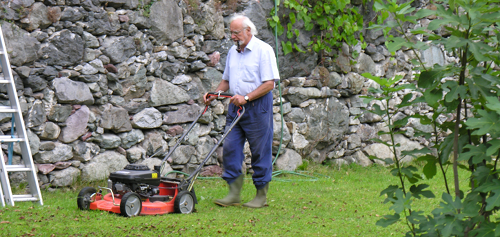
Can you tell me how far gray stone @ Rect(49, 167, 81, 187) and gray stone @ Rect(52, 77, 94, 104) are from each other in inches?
27.1

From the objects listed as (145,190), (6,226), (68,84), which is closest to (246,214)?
(145,190)

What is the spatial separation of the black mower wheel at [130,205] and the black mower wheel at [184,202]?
12.9 inches

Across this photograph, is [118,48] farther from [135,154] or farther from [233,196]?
[233,196]

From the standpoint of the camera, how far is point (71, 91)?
520 cm

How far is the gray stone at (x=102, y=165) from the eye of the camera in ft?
17.6

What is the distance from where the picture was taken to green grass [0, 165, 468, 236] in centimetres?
368

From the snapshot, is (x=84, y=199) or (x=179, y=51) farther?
(x=179, y=51)

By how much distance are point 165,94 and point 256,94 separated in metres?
1.60

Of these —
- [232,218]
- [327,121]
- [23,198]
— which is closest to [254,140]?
[232,218]

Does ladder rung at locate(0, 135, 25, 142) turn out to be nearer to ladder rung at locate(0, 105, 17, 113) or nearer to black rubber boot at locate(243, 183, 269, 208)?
ladder rung at locate(0, 105, 17, 113)

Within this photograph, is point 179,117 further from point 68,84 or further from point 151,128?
point 68,84

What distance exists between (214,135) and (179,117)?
572 millimetres

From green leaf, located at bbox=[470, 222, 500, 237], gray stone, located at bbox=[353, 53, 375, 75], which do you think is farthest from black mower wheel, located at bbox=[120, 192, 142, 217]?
gray stone, located at bbox=[353, 53, 375, 75]

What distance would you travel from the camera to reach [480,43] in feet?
6.53
